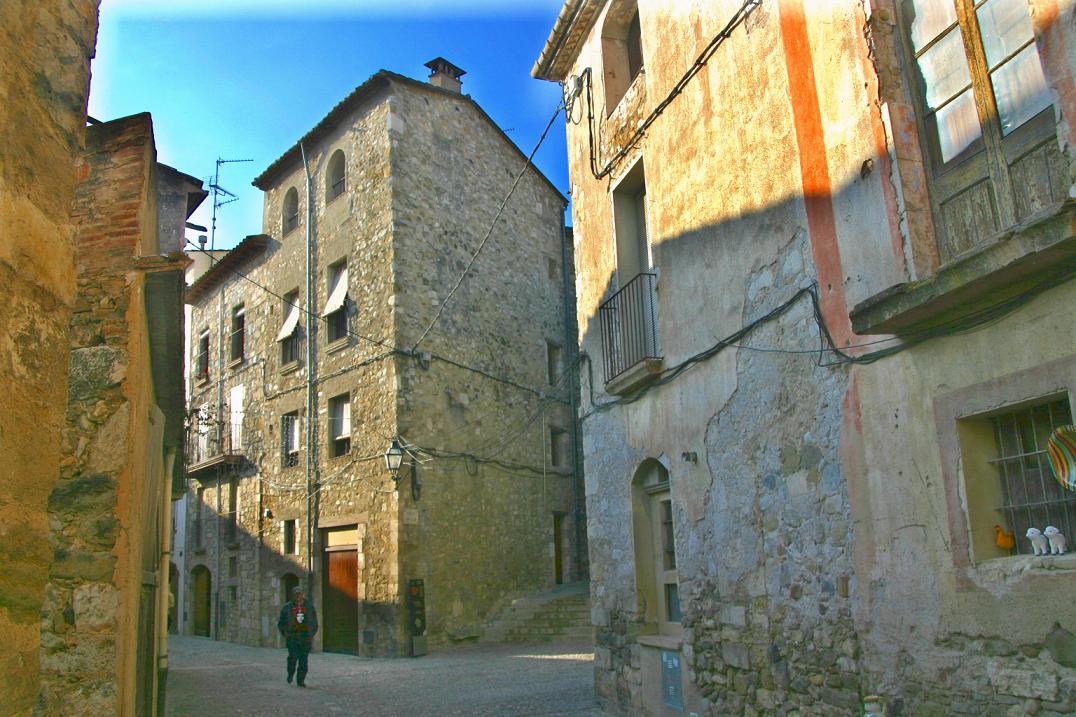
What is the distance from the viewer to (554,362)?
2166 centimetres

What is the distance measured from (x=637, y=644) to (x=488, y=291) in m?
11.9

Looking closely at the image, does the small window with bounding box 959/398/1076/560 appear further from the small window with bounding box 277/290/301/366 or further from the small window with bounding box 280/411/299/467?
the small window with bounding box 277/290/301/366

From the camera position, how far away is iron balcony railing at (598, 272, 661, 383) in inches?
348

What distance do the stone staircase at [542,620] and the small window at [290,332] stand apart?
749 centimetres

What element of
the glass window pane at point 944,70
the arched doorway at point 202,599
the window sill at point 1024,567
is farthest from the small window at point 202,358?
the window sill at point 1024,567

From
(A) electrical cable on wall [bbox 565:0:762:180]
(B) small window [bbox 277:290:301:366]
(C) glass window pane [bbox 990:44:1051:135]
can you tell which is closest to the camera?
(C) glass window pane [bbox 990:44:1051:135]

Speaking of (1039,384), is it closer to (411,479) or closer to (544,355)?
(411,479)

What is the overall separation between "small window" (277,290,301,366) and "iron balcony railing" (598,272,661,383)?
1215 cm

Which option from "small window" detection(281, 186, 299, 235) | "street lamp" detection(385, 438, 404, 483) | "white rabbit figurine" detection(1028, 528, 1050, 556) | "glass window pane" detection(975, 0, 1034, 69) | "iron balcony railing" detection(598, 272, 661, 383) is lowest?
"white rabbit figurine" detection(1028, 528, 1050, 556)

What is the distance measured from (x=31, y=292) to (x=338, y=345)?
16568 millimetres

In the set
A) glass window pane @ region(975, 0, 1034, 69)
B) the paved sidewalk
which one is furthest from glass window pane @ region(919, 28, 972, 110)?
the paved sidewalk

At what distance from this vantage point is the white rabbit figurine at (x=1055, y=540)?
4395 millimetres

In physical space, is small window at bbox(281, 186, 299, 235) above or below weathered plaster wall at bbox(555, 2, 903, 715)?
above

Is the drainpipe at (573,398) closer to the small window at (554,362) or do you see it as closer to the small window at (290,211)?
the small window at (554,362)
